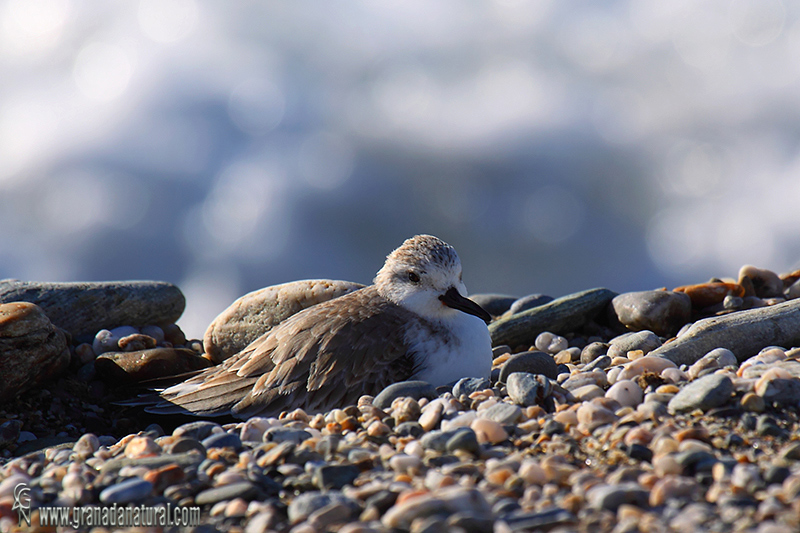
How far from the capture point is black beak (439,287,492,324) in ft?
13.3

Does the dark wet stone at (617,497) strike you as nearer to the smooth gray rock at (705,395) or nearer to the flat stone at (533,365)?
the smooth gray rock at (705,395)

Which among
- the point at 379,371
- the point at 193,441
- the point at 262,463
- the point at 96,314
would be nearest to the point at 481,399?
the point at 379,371

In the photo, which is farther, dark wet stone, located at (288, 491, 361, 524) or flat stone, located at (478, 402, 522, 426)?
flat stone, located at (478, 402, 522, 426)

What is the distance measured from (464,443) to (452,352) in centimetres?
144

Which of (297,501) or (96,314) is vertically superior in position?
(96,314)

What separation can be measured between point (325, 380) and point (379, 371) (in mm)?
305

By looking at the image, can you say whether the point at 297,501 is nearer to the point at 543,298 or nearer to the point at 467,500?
the point at 467,500

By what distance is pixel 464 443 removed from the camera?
2547 mm

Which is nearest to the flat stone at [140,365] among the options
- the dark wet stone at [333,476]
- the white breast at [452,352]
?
the white breast at [452,352]

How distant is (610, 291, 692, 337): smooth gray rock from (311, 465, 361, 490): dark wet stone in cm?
317

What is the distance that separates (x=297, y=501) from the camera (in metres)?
2.21

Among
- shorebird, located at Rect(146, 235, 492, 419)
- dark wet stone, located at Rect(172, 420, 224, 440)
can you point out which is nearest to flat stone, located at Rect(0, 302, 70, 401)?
shorebird, located at Rect(146, 235, 492, 419)

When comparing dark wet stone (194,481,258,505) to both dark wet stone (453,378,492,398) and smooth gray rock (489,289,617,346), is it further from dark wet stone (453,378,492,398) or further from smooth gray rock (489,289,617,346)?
smooth gray rock (489,289,617,346)

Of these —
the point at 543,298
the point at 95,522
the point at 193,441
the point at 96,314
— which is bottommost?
the point at 95,522
